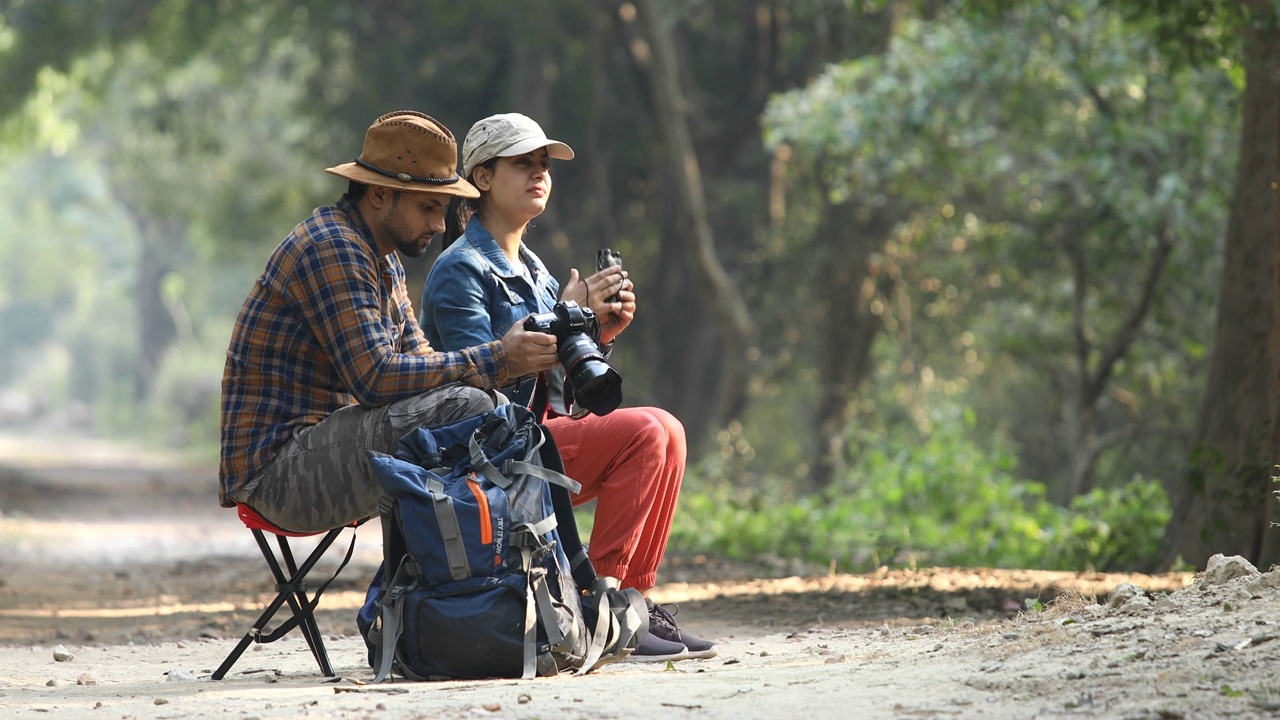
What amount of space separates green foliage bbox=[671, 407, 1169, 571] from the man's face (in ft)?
14.3

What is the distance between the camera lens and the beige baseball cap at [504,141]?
514cm

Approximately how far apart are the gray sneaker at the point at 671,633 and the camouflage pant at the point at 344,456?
3.14 feet

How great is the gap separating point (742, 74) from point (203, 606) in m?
11.6

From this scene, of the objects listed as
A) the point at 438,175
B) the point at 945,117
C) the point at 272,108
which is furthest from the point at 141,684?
the point at 272,108

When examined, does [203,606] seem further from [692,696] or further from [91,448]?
[91,448]

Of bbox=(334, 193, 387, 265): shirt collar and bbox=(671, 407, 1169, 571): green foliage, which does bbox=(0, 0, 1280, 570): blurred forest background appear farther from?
bbox=(334, 193, 387, 265): shirt collar

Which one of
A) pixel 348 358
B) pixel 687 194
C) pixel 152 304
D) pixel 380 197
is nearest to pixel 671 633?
pixel 348 358

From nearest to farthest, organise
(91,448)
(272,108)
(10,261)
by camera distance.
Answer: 1. (272,108)
2. (91,448)
3. (10,261)

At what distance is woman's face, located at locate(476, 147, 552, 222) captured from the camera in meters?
5.18

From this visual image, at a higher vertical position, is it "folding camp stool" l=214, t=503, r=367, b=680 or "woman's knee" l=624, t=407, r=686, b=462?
"woman's knee" l=624, t=407, r=686, b=462

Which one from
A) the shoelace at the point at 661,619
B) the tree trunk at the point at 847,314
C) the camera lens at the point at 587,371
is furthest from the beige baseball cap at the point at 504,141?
the tree trunk at the point at 847,314

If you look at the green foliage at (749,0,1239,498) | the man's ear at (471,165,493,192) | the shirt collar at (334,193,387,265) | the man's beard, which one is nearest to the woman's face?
the man's ear at (471,165,493,192)

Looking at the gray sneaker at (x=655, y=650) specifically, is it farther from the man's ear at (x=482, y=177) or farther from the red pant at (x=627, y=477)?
the man's ear at (x=482, y=177)

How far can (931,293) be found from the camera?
58.4 feet
